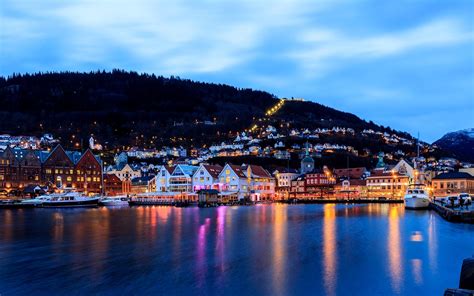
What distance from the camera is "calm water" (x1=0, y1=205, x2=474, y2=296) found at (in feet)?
62.4

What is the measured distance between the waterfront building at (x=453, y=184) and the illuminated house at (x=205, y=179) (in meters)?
43.2

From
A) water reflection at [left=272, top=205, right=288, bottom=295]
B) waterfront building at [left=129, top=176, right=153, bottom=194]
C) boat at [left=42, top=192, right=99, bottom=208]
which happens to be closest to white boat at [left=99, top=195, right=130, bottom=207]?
boat at [left=42, top=192, right=99, bottom=208]

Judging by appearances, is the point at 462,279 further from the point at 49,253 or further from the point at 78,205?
the point at 78,205

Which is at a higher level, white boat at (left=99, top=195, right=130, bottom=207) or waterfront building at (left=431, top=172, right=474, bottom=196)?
waterfront building at (left=431, top=172, right=474, bottom=196)

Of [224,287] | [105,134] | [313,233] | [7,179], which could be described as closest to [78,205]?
[7,179]

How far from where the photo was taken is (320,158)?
153 meters

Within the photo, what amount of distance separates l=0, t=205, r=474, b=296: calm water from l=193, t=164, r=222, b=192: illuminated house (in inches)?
2262

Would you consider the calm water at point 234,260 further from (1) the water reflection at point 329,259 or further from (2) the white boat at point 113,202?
(2) the white boat at point 113,202

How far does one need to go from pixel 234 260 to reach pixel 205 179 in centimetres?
7353

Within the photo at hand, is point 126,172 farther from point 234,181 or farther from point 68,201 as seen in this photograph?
point 234,181

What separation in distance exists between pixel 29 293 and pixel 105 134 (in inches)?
7090

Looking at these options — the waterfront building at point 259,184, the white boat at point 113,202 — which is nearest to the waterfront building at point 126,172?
the white boat at point 113,202

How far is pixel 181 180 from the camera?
9975cm

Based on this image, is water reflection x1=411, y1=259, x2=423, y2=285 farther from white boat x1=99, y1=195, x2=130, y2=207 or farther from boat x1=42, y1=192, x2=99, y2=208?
white boat x1=99, y1=195, x2=130, y2=207
